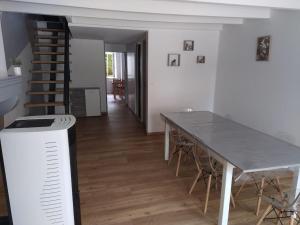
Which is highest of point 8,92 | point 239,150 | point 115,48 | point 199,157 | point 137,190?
point 115,48

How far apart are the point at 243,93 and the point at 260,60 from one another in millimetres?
697

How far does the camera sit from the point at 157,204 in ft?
8.13

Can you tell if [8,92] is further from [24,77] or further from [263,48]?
[263,48]

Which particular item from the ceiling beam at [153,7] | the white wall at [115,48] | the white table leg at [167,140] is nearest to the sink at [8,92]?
the ceiling beam at [153,7]

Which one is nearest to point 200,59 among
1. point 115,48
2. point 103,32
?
point 103,32

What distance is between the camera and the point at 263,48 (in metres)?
3.51

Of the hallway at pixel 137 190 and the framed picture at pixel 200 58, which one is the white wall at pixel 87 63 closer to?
the hallway at pixel 137 190

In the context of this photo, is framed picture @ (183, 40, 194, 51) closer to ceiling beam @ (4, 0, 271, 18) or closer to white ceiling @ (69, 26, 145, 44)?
white ceiling @ (69, 26, 145, 44)

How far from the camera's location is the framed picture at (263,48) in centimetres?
341

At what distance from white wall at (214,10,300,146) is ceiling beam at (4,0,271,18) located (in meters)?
0.52

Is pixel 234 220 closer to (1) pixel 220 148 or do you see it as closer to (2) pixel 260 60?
(1) pixel 220 148

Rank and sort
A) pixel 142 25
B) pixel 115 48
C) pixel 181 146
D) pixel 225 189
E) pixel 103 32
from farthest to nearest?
pixel 115 48 → pixel 103 32 → pixel 142 25 → pixel 181 146 → pixel 225 189

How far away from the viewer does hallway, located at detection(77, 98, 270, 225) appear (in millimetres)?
2270

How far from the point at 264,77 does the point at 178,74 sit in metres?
1.73
